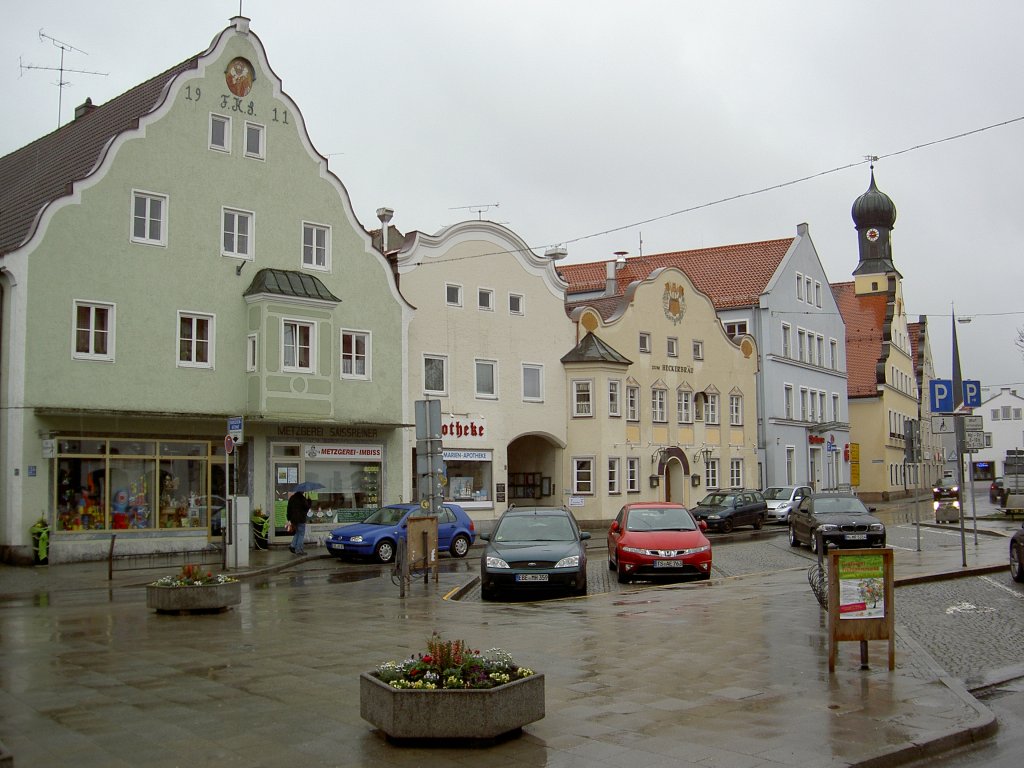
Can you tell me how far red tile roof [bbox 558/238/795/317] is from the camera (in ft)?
182

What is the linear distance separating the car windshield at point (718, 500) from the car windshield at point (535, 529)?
825 inches

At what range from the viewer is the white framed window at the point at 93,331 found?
2670cm

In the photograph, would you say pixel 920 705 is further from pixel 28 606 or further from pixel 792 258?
pixel 792 258

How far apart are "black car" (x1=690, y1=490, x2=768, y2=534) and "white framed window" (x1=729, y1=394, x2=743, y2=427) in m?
9.45

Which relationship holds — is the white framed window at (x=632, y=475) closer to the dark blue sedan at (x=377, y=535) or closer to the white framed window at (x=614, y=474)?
the white framed window at (x=614, y=474)

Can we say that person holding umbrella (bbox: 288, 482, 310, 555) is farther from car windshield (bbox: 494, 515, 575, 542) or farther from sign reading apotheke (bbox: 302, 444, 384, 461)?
car windshield (bbox: 494, 515, 575, 542)

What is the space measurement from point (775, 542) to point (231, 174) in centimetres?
1965

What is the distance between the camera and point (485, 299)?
3897cm

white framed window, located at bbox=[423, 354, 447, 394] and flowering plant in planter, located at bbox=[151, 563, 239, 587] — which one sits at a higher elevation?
white framed window, located at bbox=[423, 354, 447, 394]

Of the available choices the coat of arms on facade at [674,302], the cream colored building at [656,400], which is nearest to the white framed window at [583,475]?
the cream colored building at [656,400]

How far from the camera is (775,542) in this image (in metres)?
32.9

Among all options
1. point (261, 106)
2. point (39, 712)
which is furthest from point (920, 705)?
point (261, 106)

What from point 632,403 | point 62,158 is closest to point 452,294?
point 632,403

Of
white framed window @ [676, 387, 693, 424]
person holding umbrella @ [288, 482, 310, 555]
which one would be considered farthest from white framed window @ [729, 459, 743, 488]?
person holding umbrella @ [288, 482, 310, 555]
